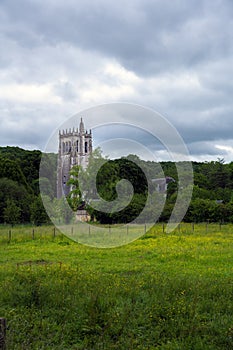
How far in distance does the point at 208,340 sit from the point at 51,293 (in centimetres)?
399

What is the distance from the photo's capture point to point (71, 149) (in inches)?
3248

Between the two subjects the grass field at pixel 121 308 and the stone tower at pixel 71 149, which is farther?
the stone tower at pixel 71 149

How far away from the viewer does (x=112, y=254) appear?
18.1 m

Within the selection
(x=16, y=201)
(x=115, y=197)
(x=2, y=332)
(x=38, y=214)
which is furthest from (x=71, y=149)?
(x=2, y=332)

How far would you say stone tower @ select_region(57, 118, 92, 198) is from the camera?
75.0m

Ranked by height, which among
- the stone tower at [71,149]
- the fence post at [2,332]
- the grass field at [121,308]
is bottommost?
the grass field at [121,308]

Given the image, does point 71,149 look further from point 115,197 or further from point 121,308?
point 121,308

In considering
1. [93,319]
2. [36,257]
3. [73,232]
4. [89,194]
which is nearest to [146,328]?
[93,319]

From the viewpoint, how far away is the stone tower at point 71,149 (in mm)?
75000

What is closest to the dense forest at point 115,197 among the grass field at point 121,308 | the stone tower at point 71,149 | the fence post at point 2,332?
the stone tower at point 71,149

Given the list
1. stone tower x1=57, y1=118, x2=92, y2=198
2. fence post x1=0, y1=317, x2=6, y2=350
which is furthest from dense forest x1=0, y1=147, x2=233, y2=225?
fence post x1=0, y1=317, x2=6, y2=350

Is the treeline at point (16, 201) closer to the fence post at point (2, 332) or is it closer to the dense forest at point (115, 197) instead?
the dense forest at point (115, 197)

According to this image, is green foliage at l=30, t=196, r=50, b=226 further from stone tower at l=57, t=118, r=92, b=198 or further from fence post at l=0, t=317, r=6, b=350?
fence post at l=0, t=317, r=6, b=350

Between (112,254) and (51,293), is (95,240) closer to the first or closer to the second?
(112,254)
